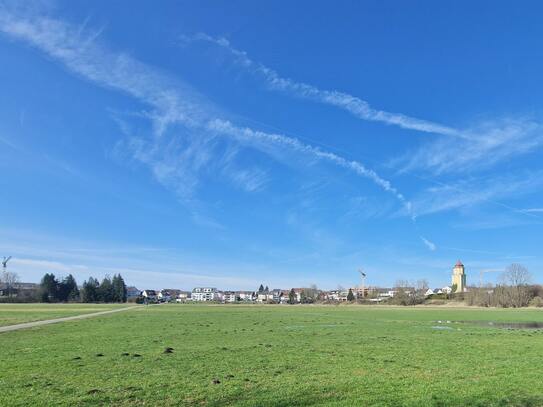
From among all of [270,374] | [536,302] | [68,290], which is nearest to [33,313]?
[270,374]

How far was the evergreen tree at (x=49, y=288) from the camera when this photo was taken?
181 m

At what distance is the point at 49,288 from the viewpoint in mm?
182750

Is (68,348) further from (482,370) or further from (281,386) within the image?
(482,370)

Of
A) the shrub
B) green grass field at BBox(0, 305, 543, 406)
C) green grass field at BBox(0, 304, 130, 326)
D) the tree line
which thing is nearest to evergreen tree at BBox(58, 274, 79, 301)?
the tree line

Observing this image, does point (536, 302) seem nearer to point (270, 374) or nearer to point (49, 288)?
point (270, 374)

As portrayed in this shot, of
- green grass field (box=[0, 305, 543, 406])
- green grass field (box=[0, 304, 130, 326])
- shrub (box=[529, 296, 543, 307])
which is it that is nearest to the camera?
green grass field (box=[0, 305, 543, 406])

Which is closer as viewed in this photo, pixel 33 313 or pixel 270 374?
pixel 270 374

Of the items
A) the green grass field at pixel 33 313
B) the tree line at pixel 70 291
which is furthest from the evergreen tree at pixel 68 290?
the green grass field at pixel 33 313

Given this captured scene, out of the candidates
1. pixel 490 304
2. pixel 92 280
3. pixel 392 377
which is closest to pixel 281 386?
pixel 392 377

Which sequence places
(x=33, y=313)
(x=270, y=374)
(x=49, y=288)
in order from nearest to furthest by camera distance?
(x=270, y=374), (x=33, y=313), (x=49, y=288)

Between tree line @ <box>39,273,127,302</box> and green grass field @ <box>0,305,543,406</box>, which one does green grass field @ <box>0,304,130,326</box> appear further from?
tree line @ <box>39,273,127,302</box>

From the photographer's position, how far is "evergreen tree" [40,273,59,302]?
18125 cm

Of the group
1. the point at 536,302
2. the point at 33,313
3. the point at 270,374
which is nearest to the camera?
the point at 270,374

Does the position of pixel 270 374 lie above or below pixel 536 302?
above
